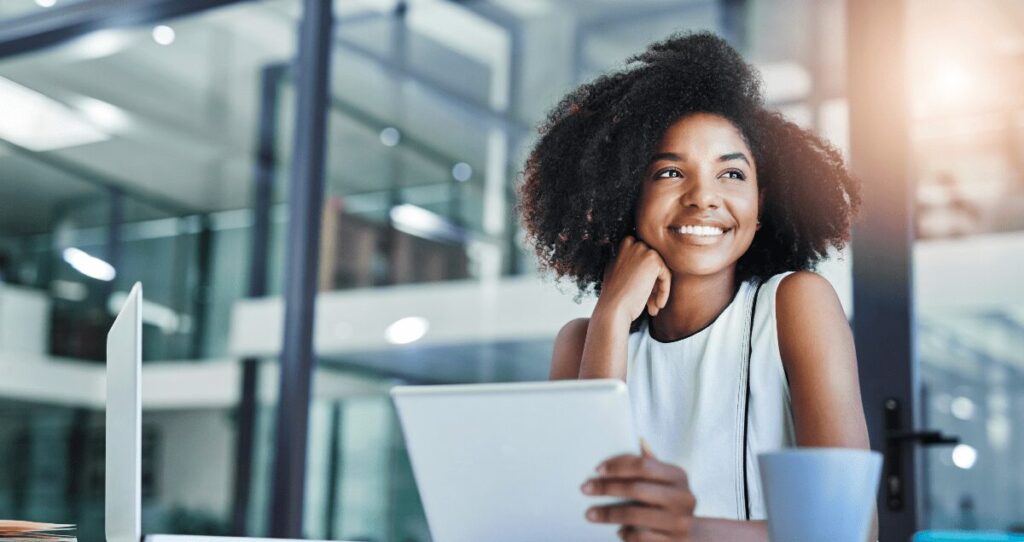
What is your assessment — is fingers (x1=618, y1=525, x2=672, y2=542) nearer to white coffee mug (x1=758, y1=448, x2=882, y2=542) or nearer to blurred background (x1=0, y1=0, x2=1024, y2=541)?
white coffee mug (x1=758, y1=448, x2=882, y2=542)

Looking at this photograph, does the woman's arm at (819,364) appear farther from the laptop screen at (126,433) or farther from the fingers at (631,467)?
the laptop screen at (126,433)

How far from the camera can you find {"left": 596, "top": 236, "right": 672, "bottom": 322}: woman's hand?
1330mm

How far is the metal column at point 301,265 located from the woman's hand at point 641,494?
2.47m

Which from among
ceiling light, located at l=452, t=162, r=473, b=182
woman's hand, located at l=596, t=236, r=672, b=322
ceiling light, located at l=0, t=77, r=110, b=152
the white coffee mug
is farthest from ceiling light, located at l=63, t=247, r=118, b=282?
the white coffee mug

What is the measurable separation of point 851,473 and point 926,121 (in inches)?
70.7

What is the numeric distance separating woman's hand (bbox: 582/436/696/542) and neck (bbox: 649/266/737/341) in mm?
551

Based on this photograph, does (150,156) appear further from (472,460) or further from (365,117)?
(472,460)

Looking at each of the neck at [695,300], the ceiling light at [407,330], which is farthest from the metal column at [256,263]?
the neck at [695,300]

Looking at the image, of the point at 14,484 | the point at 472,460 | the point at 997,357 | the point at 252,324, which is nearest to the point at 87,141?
the point at 252,324

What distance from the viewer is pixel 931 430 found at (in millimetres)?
2230

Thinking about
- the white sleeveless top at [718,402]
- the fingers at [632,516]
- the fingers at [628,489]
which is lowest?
the fingers at [632,516]

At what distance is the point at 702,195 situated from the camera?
137 cm

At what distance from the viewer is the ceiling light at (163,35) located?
3.94 m

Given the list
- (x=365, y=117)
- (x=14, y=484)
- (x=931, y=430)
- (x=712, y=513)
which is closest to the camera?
(x=712, y=513)
